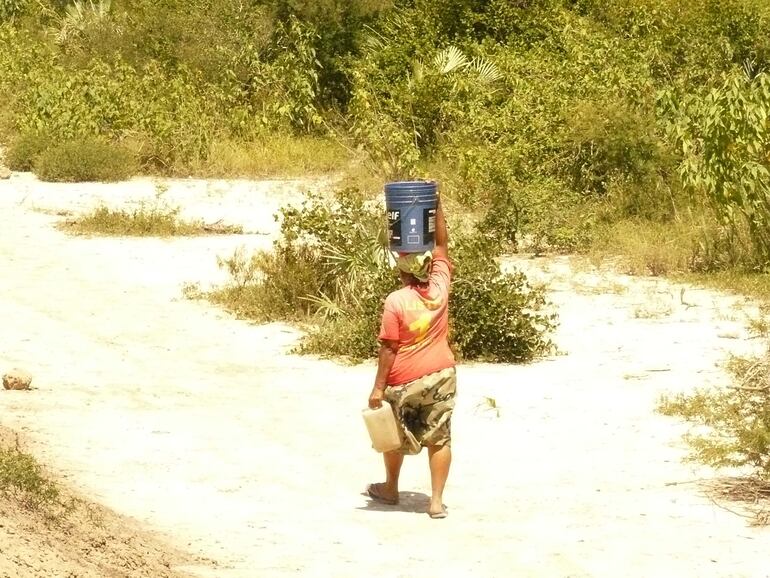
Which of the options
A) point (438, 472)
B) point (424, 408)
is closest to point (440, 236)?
point (424, 408)

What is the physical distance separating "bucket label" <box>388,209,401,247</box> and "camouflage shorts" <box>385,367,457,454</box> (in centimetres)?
60

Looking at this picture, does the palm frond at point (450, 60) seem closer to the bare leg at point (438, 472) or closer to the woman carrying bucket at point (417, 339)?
the woman carrying bucket at point (417, 339)

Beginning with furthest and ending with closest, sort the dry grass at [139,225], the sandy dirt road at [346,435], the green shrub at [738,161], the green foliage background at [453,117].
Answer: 1. the dry grass at [139,225]
2. the green shrub at [738,161]
3. the green foliage background at [453,117]
4. the sandy dirt road at [346,435]

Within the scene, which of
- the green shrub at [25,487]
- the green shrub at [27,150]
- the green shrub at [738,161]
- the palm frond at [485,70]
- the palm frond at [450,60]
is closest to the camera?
the green shrub at [25,487]

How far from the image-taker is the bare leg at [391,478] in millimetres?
6816

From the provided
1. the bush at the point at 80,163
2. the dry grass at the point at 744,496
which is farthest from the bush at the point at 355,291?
the bush at the point at 80,163

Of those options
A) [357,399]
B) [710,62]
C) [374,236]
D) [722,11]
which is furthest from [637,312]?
[722,11]

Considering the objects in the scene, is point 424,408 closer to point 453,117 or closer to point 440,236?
point 440,236

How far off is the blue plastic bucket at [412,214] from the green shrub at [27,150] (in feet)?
41.9

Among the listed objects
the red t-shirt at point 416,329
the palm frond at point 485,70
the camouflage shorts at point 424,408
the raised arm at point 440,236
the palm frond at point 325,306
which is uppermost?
the palm frond at point 485,70

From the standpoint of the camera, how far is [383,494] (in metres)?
6.94

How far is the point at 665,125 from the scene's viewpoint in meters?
14.9

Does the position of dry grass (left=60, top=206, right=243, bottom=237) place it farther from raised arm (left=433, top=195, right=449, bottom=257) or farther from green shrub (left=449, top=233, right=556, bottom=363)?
raised arm (left=433, top=195, right=449, bottom=257)

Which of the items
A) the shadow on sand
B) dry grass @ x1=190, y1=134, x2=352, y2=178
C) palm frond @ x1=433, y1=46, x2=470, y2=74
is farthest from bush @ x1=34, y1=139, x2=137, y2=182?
the shadow on sand
